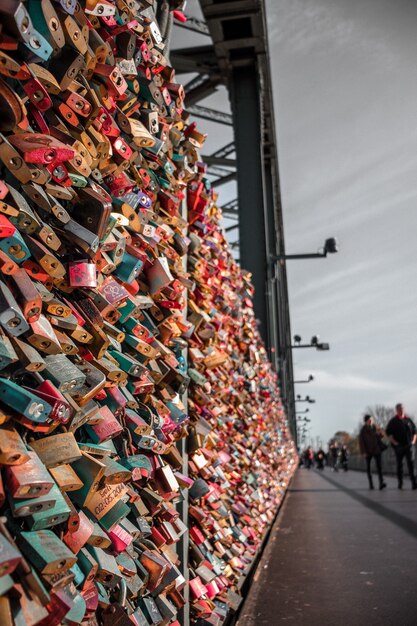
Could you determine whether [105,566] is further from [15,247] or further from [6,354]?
[15,247]

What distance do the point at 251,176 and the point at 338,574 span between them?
10292 millimetres

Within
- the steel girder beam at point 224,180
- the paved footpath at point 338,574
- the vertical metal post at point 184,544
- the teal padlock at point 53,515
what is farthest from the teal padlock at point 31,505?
the steel girder beam at point 224,180

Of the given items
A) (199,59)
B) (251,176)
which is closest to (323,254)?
(251,176)

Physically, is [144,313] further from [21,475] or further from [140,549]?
[21,475]

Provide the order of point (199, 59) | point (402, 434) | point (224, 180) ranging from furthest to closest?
point (224, 180)
point (199, 59)
point (402, 434)

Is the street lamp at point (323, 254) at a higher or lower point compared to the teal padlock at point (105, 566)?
higher

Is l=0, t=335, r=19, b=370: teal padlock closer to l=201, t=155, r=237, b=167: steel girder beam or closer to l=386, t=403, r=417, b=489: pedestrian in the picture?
l=386, t=403, r=417, b=489: pedestrian

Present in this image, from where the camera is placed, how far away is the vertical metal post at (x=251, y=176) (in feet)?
39.5

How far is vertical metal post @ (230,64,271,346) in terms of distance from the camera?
12.0m

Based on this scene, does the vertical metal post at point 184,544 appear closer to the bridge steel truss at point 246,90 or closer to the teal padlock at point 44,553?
the teal padlock at point 44,553

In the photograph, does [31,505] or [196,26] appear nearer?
[31,505]

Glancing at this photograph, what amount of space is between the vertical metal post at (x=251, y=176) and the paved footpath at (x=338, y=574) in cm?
652

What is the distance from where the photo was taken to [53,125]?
1123 mm

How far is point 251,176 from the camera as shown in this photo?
12.7m
